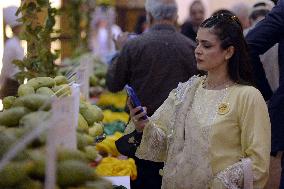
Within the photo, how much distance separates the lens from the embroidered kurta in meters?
3.19

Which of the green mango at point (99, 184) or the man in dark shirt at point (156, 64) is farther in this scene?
the man in dark shirt at point (156, 64)

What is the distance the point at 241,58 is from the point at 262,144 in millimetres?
433

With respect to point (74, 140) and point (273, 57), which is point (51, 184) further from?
point (273, 57)

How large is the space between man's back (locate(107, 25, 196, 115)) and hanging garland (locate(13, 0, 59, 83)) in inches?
21.2

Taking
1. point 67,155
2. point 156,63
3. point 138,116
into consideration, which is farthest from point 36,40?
point 67,155

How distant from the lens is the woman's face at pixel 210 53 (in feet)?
10.9

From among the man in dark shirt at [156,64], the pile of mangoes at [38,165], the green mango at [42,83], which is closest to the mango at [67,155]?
the pile of mangoes at [38,165]

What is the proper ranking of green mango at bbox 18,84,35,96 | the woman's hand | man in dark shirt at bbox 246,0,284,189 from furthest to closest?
man in dark shirt at bbox 246,0,284,189, green mango at bbox 18,84,35,96, the woman's hand

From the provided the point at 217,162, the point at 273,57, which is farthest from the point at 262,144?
the point at 273,57

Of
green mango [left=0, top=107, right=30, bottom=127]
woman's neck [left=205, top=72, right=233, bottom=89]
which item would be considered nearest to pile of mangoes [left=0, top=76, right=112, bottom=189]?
green mango [left=0, top=107, right=30, bottom=127]

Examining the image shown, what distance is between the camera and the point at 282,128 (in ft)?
13.0

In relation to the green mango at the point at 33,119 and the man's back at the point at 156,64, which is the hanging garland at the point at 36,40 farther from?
the green mango at the point at 33,119

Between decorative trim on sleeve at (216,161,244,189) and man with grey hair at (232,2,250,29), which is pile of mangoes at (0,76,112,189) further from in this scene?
man with grey hair at (232,2,250,29)

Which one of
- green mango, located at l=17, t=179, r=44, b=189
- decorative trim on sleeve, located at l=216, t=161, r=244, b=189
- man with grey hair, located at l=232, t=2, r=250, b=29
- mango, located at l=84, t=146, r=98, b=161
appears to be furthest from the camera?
man with grey hair, located at l=232, t=2, r=250, b=29
